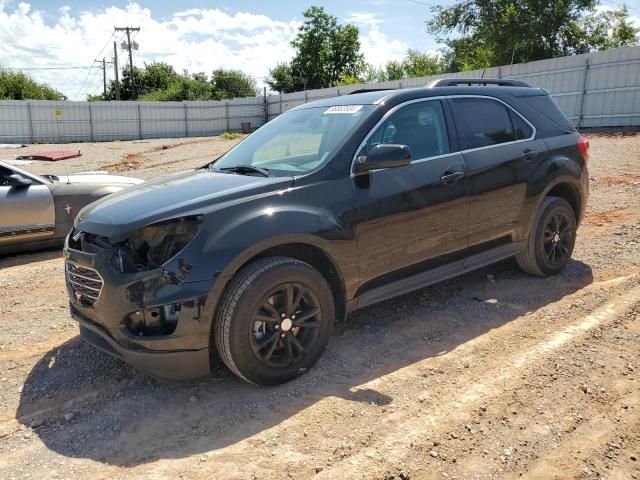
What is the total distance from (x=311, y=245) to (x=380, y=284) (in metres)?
0.71

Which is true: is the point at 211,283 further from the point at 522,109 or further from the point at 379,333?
the point at 522,109

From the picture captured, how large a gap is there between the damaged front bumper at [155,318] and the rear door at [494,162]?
2.44 meters

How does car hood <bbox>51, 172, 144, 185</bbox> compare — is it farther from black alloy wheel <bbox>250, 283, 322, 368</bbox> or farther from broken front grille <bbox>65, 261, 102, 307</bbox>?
black alloy wheel <bbox>250, 283, 322, 368</bbox>

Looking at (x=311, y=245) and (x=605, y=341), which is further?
(x=605, y=341)

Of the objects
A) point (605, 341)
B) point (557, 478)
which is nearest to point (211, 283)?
point (557, 478)

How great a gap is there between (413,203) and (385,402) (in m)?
1.49

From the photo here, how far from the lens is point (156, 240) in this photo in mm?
3232

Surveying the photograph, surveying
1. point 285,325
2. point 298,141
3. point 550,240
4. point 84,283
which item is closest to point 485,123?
point 550,240

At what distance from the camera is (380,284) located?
3.99 m

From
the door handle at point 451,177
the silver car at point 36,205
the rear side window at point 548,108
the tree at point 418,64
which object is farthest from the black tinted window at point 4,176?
the tree at point 418,64

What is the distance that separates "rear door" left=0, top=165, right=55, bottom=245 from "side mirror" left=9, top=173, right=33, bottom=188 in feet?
0.11

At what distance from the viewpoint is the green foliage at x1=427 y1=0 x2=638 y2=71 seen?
93.9 feet

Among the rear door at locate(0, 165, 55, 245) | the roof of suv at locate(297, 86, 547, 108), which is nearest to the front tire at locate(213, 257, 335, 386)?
the roof of suv at locate(297, 86, 547, 108)

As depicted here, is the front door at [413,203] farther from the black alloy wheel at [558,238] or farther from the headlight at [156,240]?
the black alloy wheel at [558,238]
